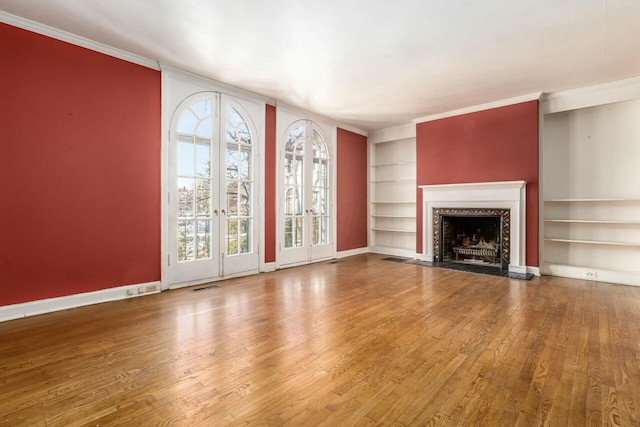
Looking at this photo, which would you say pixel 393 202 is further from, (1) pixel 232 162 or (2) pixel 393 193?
(1) pixel 232 162

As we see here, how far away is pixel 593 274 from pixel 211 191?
5.59 m

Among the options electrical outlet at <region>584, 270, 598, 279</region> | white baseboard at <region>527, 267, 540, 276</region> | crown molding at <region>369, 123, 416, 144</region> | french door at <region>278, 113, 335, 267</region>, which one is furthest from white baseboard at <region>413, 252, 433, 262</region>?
crown molding at <region>369, 123, 416, 144</region>

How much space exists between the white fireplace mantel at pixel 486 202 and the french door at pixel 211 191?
10.6 feet

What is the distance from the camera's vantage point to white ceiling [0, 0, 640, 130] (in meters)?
2.66

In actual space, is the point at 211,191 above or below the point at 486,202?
above

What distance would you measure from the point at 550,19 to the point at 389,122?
3571mm

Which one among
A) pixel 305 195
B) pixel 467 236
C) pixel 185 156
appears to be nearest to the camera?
pixel 185 156

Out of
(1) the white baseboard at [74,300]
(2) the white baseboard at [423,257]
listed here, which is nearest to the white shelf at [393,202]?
(2) the white baseboard at [423,257]

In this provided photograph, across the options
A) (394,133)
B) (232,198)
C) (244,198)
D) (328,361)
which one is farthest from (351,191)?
(328,361)

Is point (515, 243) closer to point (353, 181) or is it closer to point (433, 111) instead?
point (433, 111)

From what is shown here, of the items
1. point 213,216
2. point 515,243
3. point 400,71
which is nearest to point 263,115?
point 213,216

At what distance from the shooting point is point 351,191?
6.72m

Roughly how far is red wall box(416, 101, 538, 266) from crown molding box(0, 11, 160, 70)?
4694 mm

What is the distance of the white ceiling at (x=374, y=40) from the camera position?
2.66 metres
